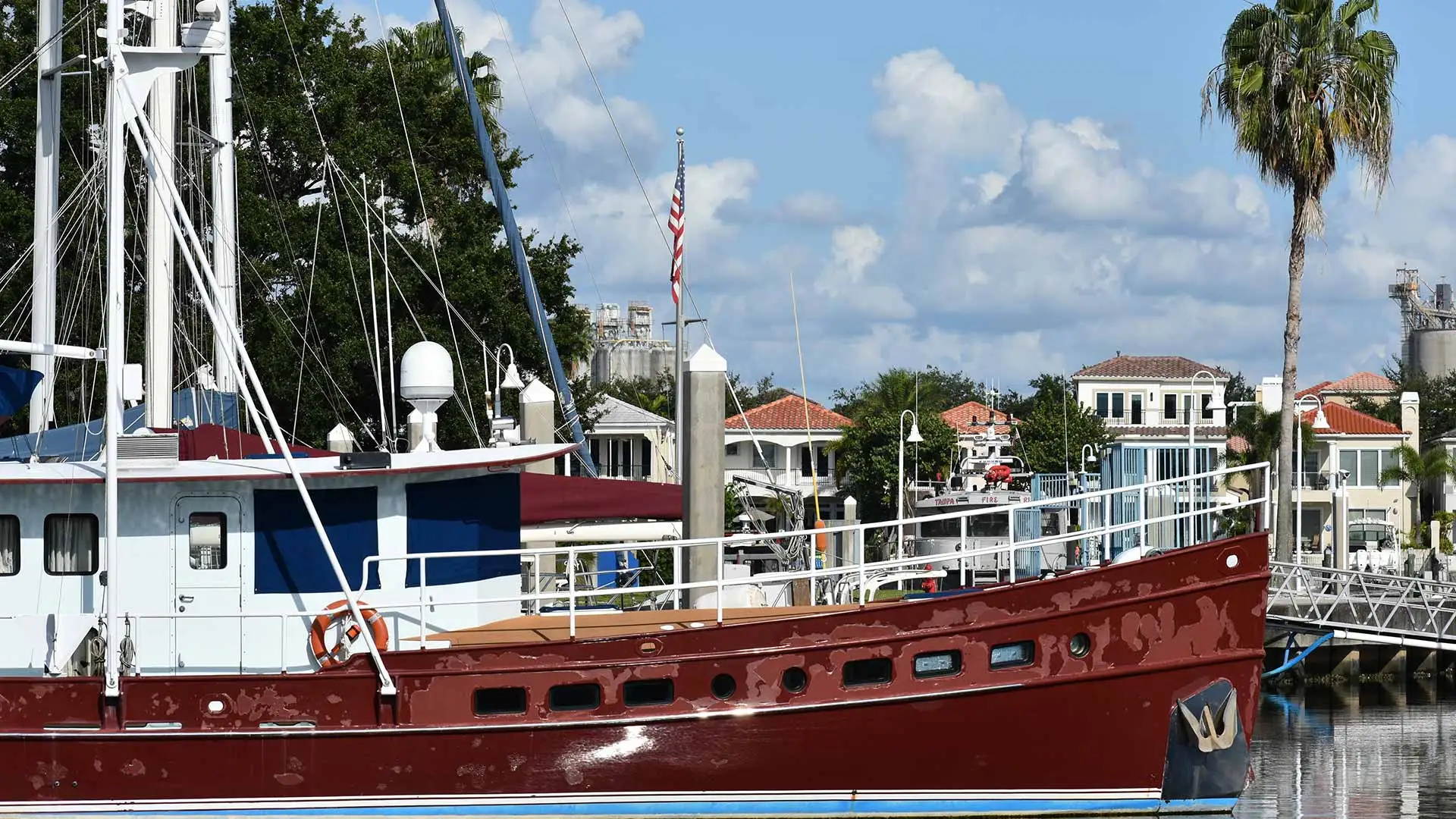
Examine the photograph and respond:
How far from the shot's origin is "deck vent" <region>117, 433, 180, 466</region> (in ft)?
48.6

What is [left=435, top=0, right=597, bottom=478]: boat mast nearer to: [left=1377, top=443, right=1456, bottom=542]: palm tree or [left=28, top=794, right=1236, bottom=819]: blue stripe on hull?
[left=28, top=794, right=1236, bottom=819]: blue stripe on hull

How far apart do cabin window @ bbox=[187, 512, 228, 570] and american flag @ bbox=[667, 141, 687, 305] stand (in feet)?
34.2

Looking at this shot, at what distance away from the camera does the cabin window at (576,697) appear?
14695 millimetres

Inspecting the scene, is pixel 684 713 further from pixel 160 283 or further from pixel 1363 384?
pixel 1363 384

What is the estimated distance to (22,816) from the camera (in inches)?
587

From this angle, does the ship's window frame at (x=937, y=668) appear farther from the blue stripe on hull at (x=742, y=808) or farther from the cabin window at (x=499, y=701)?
the cabin window at (x=499, y=701)

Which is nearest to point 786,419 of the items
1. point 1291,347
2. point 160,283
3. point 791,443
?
point 791,443

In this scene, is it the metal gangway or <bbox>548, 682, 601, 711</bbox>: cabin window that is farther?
the metal gangway

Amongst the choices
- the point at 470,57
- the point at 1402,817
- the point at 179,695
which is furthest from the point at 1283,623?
the point at 470,57

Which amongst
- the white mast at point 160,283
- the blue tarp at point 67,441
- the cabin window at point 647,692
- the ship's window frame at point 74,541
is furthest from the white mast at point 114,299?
the cabin window at point 647,692

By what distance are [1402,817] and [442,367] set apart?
402 inches

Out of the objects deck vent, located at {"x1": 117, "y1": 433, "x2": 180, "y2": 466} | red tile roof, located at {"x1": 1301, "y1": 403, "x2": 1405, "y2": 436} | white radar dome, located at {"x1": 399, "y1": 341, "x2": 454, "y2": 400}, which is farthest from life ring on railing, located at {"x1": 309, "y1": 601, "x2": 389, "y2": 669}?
red tile roof, located at {"x1": 1301, "y1": 403, "x2": 1405, "y2": 436}

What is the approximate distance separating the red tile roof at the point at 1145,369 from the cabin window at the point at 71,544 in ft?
192

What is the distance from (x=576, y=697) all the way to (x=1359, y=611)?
17.1 metres
